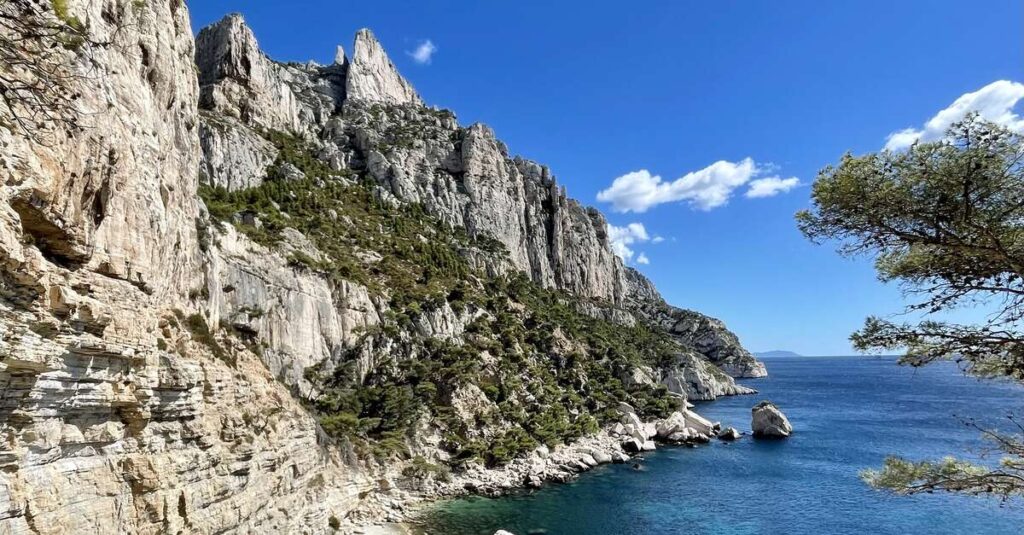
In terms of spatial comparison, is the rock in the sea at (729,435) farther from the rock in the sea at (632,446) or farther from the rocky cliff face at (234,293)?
the rock in the sea at (632,446)

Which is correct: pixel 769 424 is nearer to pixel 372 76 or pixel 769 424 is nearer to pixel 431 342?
pixel 431 342

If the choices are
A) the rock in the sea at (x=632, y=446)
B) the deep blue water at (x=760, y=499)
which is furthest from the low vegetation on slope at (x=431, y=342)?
the deep blue water at (x=760, y=499)

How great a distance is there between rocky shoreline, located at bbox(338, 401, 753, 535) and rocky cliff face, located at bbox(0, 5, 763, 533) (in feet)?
5.02

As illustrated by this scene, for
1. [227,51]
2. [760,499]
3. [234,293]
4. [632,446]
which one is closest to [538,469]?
[632,446]

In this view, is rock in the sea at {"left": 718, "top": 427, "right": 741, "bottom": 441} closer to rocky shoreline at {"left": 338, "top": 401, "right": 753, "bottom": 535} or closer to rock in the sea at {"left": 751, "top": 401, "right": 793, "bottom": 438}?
rocky shoreline at {"left": 338, "top": 401, "right": 753, "bottom": 535}

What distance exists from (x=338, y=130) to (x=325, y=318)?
48526 millimetres

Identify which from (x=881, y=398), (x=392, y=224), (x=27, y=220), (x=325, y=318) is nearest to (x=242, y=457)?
(x=27, y=220)

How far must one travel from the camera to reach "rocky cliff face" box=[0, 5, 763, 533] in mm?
12609

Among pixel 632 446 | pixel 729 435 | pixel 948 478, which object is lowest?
pixel 729 435

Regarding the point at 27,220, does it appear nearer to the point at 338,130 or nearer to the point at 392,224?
the point at 392,224

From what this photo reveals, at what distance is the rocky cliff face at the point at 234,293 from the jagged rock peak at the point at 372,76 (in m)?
2.23

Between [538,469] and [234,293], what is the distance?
90.6 feet

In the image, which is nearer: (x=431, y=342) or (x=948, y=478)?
(x=948, y=478)

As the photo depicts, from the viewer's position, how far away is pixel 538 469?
138 feet
